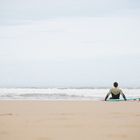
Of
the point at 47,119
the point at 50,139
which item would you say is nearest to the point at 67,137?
the point at 50,139

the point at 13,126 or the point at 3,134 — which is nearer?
the point at 3,134

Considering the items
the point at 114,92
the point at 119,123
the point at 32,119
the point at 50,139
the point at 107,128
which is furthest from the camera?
the point at 114,92

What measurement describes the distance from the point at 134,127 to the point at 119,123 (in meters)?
0.57

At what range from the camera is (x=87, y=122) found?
692cm

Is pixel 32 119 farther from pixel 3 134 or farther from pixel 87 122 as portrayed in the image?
pixel 3 134

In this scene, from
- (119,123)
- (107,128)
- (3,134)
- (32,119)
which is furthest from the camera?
(32,119)

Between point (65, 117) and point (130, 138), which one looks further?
point (65, 117)

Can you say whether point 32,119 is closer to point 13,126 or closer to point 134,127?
point 13,126

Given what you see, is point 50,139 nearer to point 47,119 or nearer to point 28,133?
point 28,133

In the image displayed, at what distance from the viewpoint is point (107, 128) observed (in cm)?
610

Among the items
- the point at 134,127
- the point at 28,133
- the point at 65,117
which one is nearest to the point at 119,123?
the point at 134,127

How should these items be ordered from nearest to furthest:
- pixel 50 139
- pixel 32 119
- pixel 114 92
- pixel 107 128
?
pixel 50 139, pixel 107 128, pixel 32 119, pixel 114 92

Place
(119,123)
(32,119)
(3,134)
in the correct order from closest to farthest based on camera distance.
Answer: (3,134), (119,123), (32,119)

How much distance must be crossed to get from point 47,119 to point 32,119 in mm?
330
